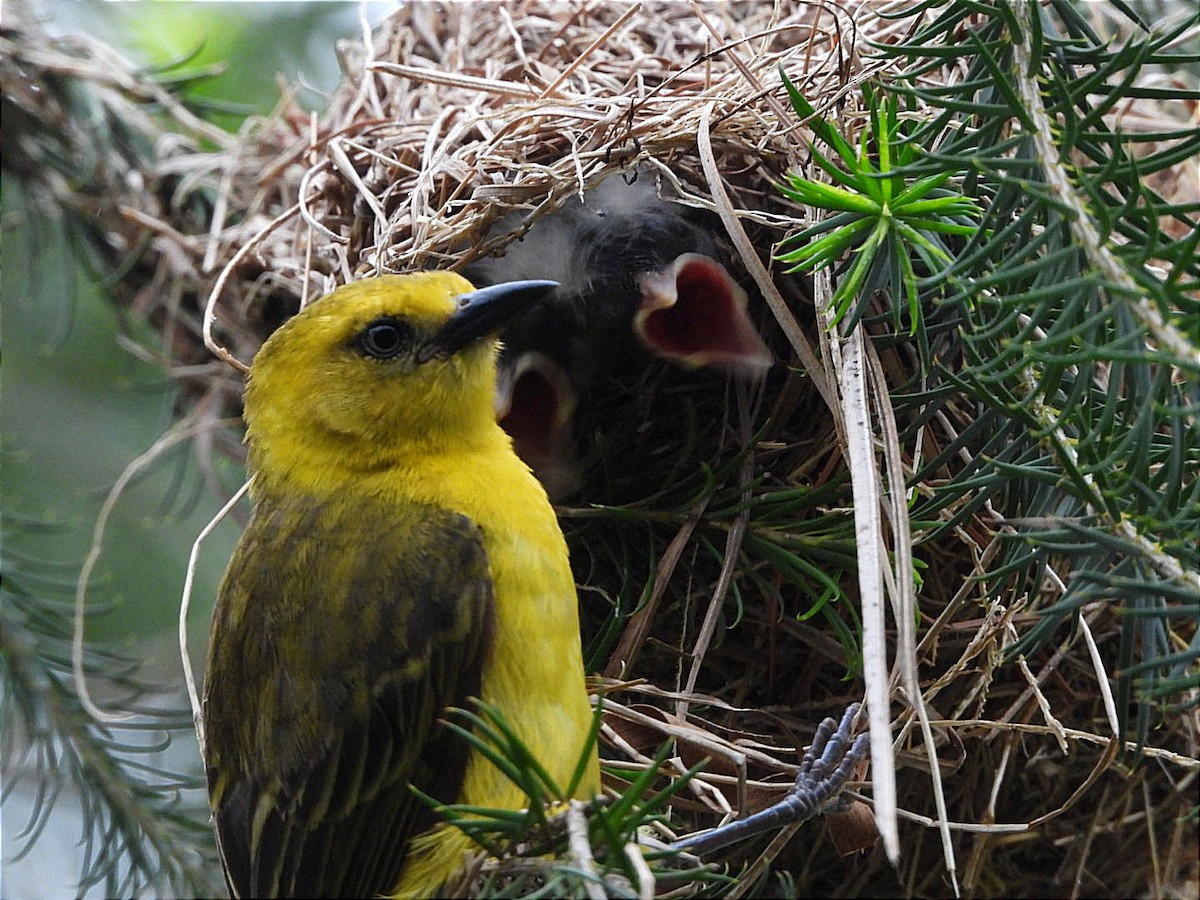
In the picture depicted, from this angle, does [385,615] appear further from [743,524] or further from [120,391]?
[120,391]

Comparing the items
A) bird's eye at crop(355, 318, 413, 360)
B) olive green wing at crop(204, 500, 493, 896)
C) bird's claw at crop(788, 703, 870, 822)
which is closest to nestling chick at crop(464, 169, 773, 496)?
bird's eye at crop(355, 318, 413, 360)

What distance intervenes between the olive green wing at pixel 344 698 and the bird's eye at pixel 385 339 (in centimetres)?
26

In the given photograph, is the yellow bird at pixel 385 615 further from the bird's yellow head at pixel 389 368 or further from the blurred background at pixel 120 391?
the blurred background at pixel 120 391

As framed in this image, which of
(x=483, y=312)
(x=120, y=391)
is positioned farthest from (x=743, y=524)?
(x=120, y=391)

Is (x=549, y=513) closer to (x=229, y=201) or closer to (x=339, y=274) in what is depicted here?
(x=339, y=274)

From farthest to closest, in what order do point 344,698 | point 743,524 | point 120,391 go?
point 120,391, point 743,524, point 344,698

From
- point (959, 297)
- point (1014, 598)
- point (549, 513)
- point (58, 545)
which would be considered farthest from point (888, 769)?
point (58, 545)

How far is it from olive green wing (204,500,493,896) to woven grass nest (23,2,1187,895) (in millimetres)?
250

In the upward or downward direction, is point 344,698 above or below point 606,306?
below

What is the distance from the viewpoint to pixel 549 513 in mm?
1793

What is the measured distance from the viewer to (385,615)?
1.70 m

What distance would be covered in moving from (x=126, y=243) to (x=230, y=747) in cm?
144

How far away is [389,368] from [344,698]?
1.72ft

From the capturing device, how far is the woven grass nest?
1762mm
